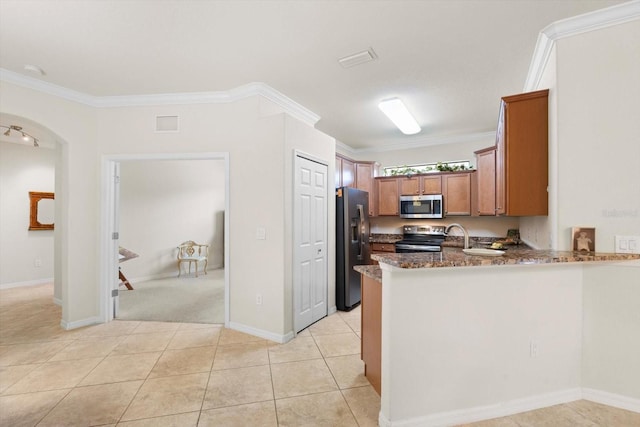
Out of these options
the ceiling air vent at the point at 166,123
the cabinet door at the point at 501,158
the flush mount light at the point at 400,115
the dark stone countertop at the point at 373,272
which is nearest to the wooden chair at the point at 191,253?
the ceiling air vent at the point at 166,123

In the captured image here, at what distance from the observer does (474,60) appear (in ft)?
9.34

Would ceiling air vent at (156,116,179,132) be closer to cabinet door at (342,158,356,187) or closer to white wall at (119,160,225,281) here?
white wall at (119,160,225,281)

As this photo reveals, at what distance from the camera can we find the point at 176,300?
4641mm

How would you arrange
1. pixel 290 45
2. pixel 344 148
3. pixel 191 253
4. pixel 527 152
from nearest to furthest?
1. pixel 527 152
2. pixel 290 45
3. pixel 344 148
4. pixel 191 253

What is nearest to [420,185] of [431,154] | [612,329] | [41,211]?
[431,154]

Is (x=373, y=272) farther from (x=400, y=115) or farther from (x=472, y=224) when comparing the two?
(x=472, y=224)

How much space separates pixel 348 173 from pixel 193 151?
2.68 m

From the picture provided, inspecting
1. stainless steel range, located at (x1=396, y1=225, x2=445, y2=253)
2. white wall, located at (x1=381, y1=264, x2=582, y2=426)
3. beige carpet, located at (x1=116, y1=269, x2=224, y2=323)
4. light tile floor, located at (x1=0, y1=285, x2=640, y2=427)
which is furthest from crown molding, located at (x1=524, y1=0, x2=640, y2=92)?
beige carpet, located at (x1=116, y1=269, x2=224, y2=323)

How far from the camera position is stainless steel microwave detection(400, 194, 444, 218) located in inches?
204

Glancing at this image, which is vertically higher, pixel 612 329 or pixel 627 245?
pixel 627 245

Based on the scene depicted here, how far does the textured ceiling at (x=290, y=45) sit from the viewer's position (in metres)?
2.13

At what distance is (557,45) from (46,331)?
18.8 ft

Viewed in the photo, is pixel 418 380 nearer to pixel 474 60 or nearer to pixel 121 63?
pixel 474 60

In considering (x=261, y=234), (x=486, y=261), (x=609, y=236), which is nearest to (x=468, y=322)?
(x=486, y=261)
